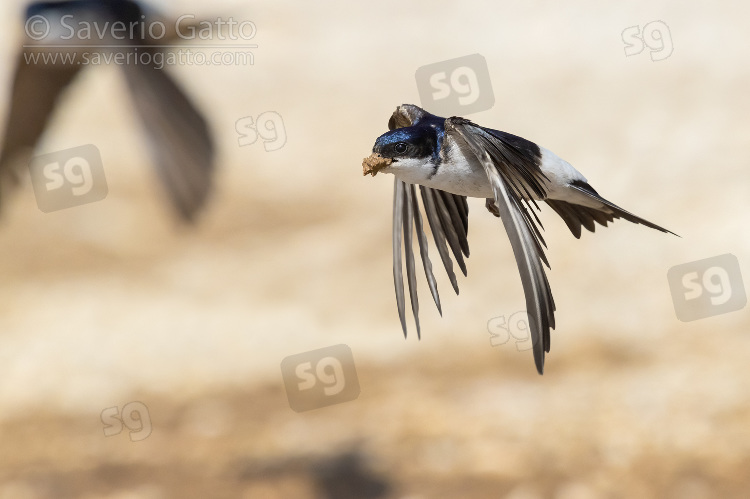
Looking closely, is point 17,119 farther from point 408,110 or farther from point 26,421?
point 26,421

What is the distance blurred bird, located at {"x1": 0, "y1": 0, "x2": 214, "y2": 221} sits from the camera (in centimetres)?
215

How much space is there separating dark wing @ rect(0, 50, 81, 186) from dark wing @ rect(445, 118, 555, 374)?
4.86 feet

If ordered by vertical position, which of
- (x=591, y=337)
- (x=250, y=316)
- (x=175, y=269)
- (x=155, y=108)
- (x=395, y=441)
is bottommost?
(x=395, y=441)

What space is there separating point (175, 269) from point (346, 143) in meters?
0.95

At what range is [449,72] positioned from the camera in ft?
8.18

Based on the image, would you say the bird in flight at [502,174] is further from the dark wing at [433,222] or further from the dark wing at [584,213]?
the dark wing at [433,222]

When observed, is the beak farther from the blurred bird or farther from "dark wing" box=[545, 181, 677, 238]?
the blurred bird

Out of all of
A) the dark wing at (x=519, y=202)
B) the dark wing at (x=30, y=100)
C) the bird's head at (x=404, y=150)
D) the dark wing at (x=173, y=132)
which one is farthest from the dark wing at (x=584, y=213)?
the dark wing at (x=30, y=100)

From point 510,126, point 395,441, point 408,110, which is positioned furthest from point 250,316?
point 408,110

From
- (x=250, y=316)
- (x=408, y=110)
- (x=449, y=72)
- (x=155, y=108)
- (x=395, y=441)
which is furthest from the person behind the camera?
(x=250, y=316)

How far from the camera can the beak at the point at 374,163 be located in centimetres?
110

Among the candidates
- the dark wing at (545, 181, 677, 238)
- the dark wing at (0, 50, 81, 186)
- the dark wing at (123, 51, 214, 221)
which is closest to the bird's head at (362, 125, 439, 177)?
the dark wing at (545, 181, 677, 238)

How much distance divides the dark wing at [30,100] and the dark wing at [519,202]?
1483 millimetres

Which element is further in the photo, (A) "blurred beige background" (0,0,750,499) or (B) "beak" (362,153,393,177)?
(A) "blurred beige background" (0,0,750,499)
